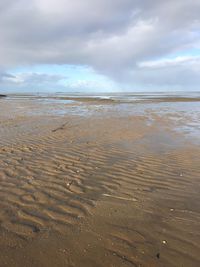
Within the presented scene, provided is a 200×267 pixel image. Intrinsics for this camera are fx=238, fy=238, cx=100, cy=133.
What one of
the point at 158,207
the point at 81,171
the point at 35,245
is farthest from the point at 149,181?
the point at 35,245

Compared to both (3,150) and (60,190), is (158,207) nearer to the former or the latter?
(60,190)

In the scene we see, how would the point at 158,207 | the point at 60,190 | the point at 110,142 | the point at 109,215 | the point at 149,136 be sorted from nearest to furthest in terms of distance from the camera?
the point at 109,215
the point at 158,207
the point at 60,190
the point at 110,142
the point at 149,136

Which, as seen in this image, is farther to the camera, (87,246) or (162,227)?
(162,227)


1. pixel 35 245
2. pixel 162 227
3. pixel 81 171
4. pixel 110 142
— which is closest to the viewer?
pixel 35 245

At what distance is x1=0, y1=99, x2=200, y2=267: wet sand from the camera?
119 inches

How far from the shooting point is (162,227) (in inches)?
142

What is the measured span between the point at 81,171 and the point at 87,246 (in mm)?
2864

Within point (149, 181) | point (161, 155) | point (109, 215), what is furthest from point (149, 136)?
point (109, 215)

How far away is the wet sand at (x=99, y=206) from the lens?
3.03 meters

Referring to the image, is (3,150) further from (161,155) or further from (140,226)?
(140,226)

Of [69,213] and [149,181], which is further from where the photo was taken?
[149,181]

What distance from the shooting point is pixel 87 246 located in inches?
124

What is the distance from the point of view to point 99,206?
13.9 ft

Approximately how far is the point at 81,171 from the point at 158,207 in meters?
2.34
